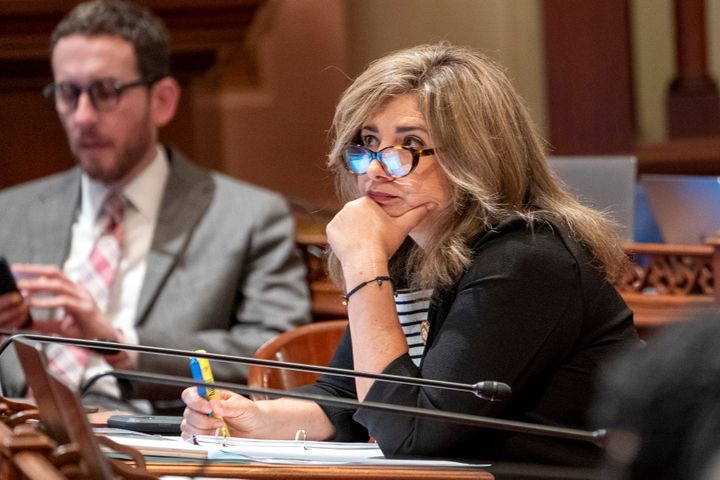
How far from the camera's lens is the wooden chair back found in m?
2.62

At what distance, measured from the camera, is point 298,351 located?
8.84ft

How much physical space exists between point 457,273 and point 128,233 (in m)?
1.77

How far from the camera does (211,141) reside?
539 cm

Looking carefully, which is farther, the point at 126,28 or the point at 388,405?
the point at 126,28

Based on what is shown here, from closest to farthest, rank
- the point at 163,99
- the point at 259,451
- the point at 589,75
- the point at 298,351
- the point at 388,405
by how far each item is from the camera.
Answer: the point at 388,405, the point at 259,451, the point at 298,351, the point at 163,99, the point at 589,75

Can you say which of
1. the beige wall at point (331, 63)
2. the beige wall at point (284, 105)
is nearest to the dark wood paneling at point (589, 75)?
→ the beige wall at point (331, 63)

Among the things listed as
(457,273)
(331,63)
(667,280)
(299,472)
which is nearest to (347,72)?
(331,63)

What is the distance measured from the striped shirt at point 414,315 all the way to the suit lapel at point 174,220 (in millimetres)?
1422

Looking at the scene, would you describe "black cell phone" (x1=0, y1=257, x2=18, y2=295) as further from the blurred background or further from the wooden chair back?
the blurred background

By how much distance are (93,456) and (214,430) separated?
671 millimetres

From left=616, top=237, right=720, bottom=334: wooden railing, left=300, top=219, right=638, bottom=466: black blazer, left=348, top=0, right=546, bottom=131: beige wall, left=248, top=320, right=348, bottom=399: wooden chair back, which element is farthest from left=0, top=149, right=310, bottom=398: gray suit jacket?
left=348, top=0, right=546, bottom=131: beige wall

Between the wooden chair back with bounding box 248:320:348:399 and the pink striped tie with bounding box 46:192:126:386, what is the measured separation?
88 cm

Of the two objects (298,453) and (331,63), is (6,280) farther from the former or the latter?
(331,63)

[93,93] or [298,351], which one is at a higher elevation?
[93,93]
